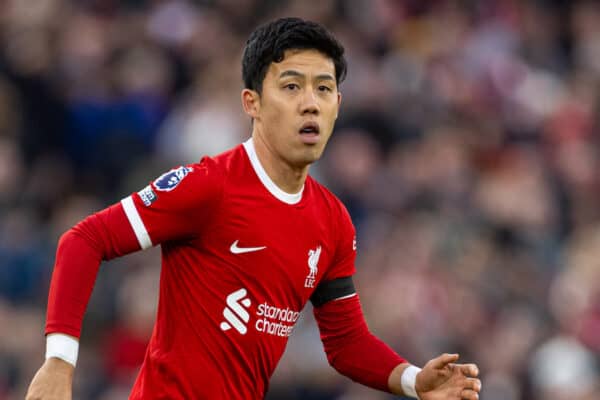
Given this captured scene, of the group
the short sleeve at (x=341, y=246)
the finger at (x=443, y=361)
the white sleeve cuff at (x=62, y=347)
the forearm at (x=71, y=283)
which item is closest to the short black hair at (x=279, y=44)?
the short sleeve at (x=341, y=246)

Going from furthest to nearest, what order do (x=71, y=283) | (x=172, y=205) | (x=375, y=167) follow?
(x=375, y=167)
(x=172, y=205)
(x=71, y=283)

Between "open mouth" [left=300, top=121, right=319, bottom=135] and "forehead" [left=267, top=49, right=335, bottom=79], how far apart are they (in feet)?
0.67

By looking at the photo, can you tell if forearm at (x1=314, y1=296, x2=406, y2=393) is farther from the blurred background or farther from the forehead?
the blurred background

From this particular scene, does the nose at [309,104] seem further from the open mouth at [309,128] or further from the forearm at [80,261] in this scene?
the forearm at [80,261]

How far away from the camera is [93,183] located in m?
10.6

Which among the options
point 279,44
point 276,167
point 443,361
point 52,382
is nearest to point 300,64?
point 279,44

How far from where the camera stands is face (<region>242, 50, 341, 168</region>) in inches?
200

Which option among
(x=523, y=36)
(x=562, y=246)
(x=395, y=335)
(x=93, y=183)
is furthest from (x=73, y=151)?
(x=523, y=36)

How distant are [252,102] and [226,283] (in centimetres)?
76

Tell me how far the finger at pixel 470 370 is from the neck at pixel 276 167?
1008 mm

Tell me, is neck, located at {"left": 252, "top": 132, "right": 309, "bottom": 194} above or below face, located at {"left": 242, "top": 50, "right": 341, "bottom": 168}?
below

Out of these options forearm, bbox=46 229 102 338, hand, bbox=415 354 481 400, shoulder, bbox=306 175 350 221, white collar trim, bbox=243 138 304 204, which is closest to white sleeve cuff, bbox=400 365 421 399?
hand, bbox=415 354 481 400

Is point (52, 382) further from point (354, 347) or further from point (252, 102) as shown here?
point (354, 347)

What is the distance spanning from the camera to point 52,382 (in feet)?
14.5
